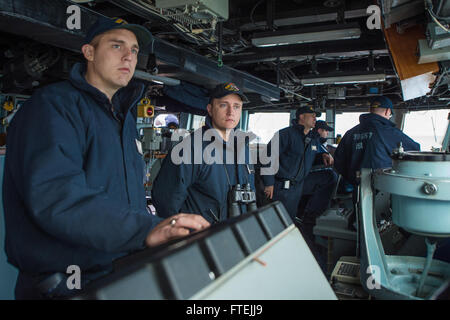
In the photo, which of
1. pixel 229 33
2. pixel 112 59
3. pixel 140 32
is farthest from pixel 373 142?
pixel 112 59

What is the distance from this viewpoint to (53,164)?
92 centimetres

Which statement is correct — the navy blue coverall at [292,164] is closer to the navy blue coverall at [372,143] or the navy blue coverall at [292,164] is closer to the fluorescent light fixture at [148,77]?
the navy blue coverall at [372,143]

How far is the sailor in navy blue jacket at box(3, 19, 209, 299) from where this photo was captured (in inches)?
33.3

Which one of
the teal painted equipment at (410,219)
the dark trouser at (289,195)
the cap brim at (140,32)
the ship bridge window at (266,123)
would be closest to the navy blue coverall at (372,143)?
the dark trouser at (289,195)

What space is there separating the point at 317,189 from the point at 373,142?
1.79 m

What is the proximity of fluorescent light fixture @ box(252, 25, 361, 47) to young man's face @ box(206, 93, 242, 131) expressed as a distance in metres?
1.78

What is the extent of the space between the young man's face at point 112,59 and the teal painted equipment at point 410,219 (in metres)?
1.26

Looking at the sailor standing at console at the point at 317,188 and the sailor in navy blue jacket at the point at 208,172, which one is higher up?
the sailor in navy blue jacket at the point at 208,172

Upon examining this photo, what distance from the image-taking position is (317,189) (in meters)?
5.04

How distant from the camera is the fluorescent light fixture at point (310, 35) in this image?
3586 millimetres

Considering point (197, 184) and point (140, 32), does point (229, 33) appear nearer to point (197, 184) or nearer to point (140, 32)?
point (197, 184)

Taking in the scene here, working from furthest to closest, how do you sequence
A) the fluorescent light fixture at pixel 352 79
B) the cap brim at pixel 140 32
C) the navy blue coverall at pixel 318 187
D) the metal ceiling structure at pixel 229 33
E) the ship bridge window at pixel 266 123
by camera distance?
the ship bridge window at pixel 266 123 → the fluorescent light fixture at pixel 352 79 → the navy blue coverall at pixel 318 187 → the metal ceiling structure at pixel 229 33 → the cap brim at pixel 140 32

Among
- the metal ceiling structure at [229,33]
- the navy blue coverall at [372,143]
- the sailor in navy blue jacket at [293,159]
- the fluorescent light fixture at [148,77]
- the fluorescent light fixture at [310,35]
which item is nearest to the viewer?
the metal ceiling structure at [229,33]
